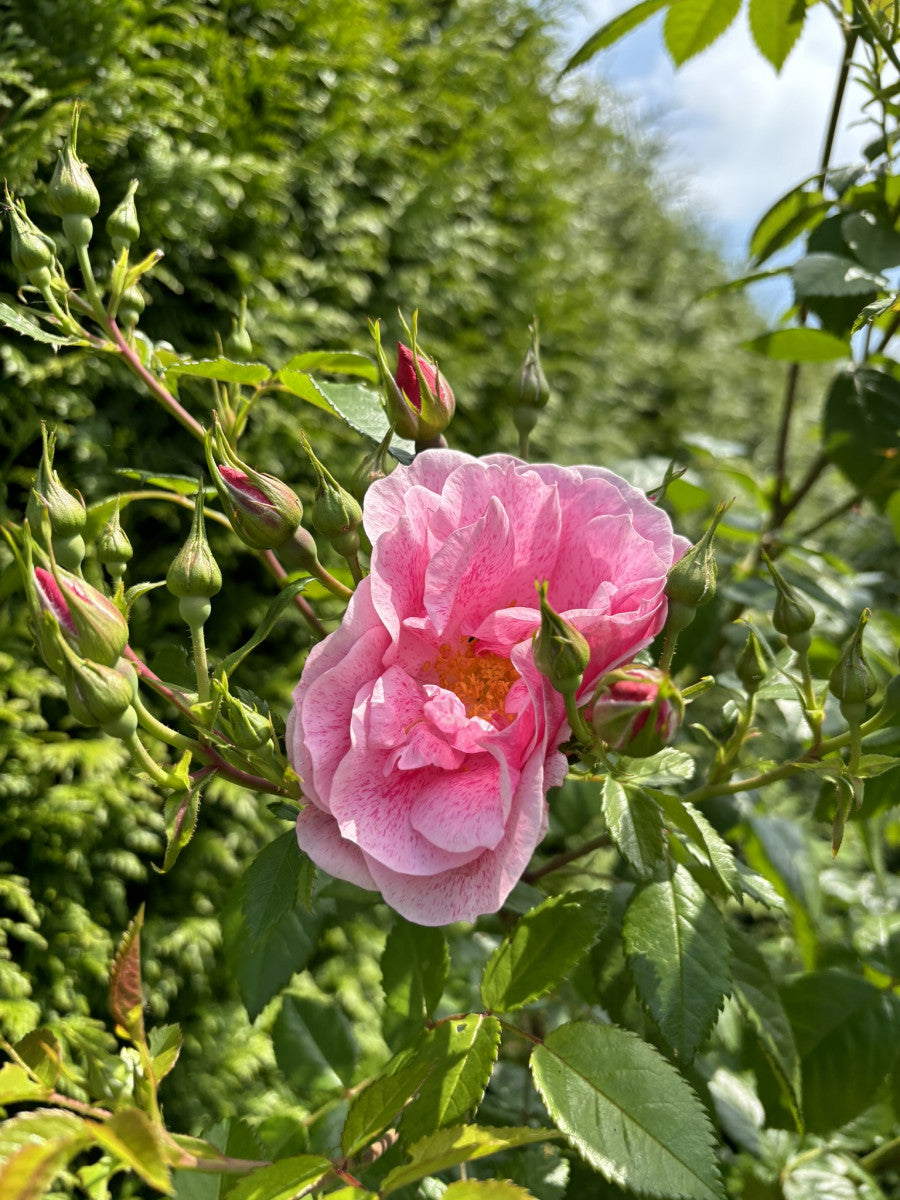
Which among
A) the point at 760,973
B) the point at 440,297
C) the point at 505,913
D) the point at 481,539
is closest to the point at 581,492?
the point at 481,539

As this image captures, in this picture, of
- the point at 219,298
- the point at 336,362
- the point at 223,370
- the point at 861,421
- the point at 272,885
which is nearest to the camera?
the point at 272,885

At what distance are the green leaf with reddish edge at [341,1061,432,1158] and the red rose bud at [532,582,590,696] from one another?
0.96 ft

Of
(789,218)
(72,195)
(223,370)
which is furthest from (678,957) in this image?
(789,218)

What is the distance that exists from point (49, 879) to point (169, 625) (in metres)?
0.42

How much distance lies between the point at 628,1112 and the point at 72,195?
811mm

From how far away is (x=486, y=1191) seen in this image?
0.51 m

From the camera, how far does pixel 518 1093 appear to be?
1188 millimetres

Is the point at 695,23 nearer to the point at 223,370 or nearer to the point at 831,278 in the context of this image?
the point at 831,278

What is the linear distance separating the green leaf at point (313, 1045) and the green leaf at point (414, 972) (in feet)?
0.32

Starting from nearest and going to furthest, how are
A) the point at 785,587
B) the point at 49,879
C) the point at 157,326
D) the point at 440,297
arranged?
the point at 785,587, the point at 49,879, the point at 157,326, the point at 440,297

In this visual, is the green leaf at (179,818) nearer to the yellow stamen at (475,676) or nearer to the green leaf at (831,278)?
the yellow stamen at (475,676)

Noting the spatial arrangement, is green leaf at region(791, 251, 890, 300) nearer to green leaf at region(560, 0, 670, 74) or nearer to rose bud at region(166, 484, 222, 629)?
green leaf at region(560, 0, 670, 74)

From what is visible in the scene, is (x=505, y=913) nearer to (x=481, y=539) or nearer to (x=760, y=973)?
(x=760, y=973)

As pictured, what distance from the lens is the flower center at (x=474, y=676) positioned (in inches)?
26.0
